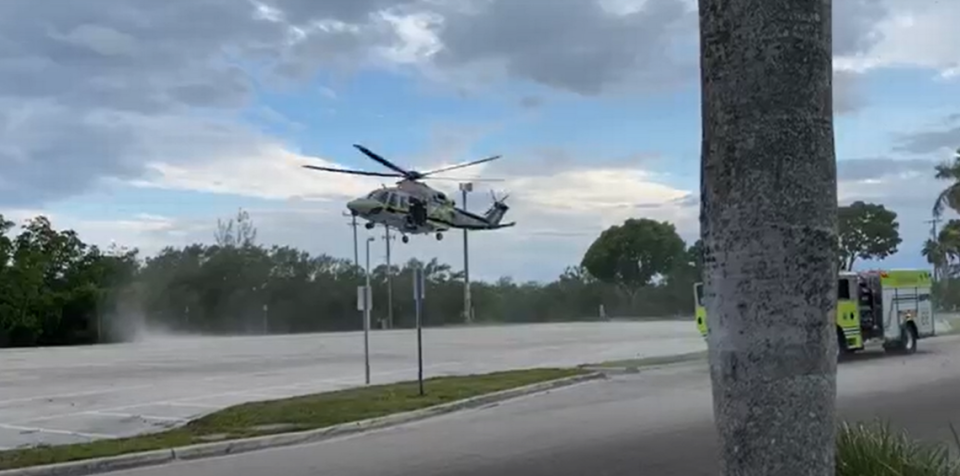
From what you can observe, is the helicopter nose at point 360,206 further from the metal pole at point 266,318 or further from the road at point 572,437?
the metal pole at point 266,318

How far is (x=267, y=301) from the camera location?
80.6 m

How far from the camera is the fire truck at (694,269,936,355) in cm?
2733

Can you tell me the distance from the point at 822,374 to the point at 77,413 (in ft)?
58.4

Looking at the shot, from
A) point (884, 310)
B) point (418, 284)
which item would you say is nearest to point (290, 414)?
point (418, 284)

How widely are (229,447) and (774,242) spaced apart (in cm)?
1162

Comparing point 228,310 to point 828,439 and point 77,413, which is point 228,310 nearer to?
point 77,413

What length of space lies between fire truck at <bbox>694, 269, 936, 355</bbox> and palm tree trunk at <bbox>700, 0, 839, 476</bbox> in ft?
79.1

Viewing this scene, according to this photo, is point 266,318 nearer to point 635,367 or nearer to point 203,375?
point 203,375

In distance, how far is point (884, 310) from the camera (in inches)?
1144

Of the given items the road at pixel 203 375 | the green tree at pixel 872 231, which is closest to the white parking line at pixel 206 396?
the road at pixel 203 375

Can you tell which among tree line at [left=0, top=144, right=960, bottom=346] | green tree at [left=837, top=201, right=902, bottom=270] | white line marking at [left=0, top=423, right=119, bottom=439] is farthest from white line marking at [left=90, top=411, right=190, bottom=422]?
green tree at [left=837, top=201, right=902, bottom=270]

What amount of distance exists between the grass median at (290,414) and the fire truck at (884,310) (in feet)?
27.0

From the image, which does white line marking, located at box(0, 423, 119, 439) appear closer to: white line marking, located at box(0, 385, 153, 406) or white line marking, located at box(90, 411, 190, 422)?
white line marking, located at box(90, 411, 190, 422)

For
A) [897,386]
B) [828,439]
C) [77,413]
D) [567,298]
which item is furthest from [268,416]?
[567,298]
